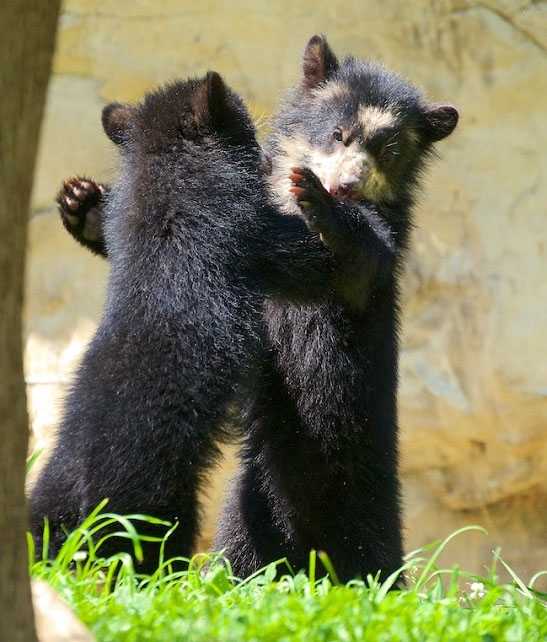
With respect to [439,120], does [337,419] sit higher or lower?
lower

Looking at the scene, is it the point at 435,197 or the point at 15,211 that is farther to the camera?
the point at 435,197

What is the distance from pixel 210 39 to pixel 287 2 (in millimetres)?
678

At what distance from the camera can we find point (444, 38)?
30.7ft

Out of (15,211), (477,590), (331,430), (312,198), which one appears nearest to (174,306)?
(312,198)

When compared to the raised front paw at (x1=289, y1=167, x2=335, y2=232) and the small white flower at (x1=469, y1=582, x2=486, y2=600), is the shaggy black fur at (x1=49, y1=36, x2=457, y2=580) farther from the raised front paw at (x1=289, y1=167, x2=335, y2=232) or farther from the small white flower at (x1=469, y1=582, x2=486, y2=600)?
the small white flower at (x1=469, y1=582, x2=486, y2=600)

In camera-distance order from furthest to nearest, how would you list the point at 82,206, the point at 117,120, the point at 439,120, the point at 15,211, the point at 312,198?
1. the point at 439,120
2. the point at 82,206
3. the point at 117,120
4. the point at 312,198
5. the point at 15,211

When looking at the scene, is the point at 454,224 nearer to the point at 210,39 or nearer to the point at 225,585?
the point at 210,39

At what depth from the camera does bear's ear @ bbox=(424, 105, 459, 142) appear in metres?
6.34

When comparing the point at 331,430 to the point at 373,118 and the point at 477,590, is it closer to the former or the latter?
the point at 477,590

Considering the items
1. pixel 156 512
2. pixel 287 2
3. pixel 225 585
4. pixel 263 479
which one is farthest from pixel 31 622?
pixel 287 2

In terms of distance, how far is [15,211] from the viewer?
8.47 ft

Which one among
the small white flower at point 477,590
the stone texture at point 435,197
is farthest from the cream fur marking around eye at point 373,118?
the stone texture at point 435,197

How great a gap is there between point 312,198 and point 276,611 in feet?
7.18

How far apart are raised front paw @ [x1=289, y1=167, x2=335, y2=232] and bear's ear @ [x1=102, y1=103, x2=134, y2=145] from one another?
3.37ft
